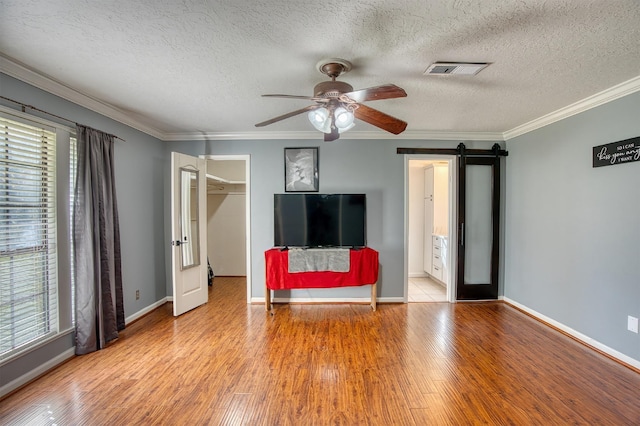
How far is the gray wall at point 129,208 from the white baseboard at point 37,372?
3cm

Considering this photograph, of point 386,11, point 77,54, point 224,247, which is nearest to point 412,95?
point 386,11

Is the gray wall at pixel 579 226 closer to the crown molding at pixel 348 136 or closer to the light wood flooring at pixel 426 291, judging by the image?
the crown molding at pixel 348 136

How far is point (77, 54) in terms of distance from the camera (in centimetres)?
188

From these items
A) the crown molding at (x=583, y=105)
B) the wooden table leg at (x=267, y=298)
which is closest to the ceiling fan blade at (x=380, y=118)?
the crown molding at (x=583, y=105)

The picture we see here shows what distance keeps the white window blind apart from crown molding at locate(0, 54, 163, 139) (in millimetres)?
369

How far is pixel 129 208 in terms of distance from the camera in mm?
3225

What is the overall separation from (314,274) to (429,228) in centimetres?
281

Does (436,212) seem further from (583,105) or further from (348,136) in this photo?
(583,105)

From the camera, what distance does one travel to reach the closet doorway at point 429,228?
12.9ft

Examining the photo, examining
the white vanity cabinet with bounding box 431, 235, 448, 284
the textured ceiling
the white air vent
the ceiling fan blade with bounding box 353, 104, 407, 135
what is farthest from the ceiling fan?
the white vanity cabinet with bounding box 431, 235, 448, 284

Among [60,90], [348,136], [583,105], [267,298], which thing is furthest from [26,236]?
[583,105]

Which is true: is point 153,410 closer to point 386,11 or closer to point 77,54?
point 77,54

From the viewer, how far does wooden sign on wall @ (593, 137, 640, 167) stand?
229cm

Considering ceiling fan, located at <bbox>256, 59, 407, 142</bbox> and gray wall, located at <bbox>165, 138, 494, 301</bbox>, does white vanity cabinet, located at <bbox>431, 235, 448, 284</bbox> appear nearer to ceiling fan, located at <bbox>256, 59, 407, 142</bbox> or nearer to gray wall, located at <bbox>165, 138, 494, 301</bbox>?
gray wall, located at <bbox>165, 138, 494, 301</bbox>
